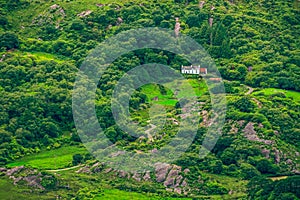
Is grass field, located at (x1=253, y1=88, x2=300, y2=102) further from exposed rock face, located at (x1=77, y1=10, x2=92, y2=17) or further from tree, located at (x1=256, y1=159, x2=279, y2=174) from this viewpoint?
exposed rock face, located at (x1=77, y1=10, x2=92, y2=17)

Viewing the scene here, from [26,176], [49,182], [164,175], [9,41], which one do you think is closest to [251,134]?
[164,175]

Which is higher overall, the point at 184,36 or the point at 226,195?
the point at 184,36

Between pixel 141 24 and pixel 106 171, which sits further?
pixel 141 24

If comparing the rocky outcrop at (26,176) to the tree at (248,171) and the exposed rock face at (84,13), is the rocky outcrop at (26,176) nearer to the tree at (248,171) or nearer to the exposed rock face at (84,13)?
the tree at (248,171)

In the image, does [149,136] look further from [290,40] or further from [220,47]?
[290,40]

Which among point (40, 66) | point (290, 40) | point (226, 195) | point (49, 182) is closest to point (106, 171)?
point (49, 182)

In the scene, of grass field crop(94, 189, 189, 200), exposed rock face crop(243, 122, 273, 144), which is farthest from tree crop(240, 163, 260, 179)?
grass field crop(94, 189, 189, 200)

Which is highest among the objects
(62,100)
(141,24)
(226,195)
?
(141,24)

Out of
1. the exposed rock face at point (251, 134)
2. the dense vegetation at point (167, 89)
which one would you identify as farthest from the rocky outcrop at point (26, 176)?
the exposed rock face at point (251, 134)
